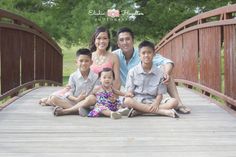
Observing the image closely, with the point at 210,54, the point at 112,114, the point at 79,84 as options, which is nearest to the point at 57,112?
the point at 79,84

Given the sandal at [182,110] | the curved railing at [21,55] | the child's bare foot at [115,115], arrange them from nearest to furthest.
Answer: the child's bare foot at [115,115] < the sandal at [182,110] < the curved railing at [21,55]

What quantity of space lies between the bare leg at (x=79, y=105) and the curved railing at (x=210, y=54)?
144 centimetres

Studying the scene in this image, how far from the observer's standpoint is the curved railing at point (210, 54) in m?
5.74

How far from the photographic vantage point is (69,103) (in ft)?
18.5

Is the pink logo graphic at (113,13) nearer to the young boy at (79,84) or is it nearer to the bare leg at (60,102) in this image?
the young boy at (79,84)

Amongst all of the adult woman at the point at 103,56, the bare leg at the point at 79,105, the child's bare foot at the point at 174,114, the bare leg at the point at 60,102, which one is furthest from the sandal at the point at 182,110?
the bare leg at the point at 60,102

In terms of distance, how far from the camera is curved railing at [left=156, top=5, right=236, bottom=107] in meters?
5.74

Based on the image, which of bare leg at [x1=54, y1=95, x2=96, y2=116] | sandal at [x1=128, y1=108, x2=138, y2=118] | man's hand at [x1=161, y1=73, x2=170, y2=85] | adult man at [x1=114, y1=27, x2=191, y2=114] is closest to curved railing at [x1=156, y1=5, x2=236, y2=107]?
adult man at [x1=114, y1=27, x2=191, y2=114]

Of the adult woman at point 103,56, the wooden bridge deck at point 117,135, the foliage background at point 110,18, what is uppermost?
the foliage background at point 110,18

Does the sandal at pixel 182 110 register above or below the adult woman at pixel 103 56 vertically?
below

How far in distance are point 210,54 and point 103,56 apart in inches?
67.0

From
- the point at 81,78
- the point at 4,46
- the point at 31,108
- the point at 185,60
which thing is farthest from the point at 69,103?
the point at 185,60

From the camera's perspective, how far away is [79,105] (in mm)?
5484

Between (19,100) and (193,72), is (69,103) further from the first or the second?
(193,72)
